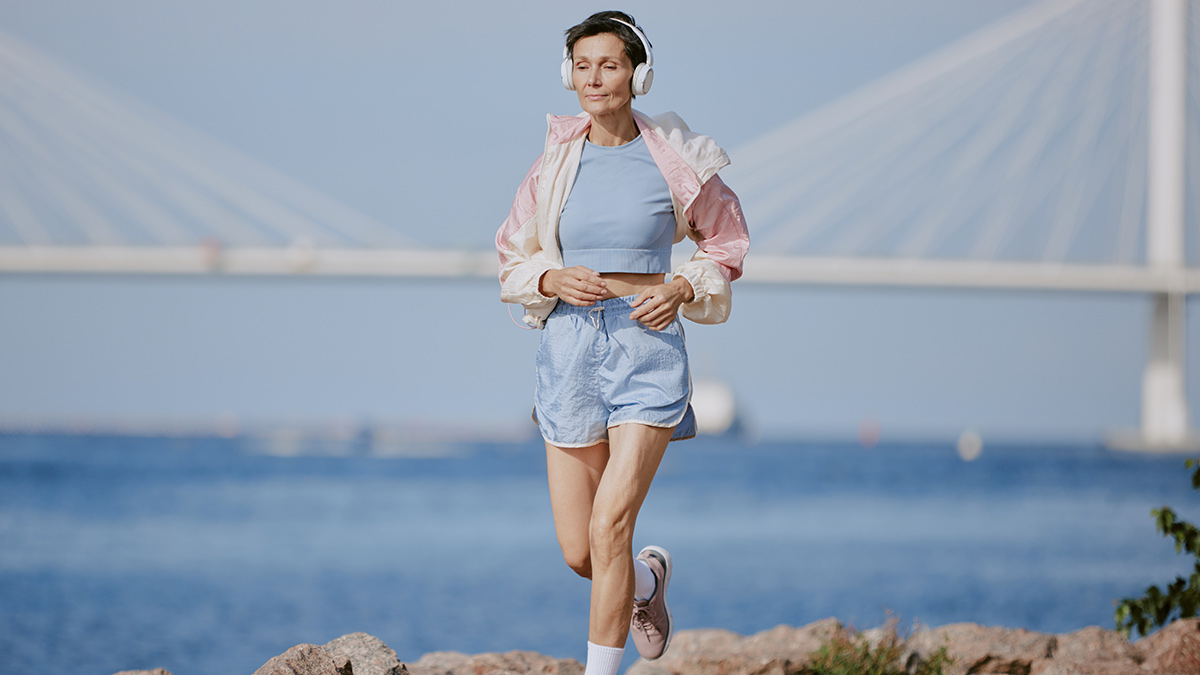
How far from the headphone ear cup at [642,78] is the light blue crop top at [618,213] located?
102 millimetres

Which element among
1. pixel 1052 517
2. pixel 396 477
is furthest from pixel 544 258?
pixel 396 477

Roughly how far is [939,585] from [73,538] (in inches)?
490

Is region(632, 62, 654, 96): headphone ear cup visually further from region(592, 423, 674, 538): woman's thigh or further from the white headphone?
region(592, 423, 674, 538): woman's thigh

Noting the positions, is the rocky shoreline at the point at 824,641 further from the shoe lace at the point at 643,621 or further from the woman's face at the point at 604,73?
the woman's face at the point at 604,73

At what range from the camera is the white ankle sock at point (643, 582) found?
8.19 feet

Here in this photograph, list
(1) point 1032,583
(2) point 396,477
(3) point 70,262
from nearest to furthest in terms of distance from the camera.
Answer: (1) point 1032,583 → (3) point 70,262 → (2) point 396,477

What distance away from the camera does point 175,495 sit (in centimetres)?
2553

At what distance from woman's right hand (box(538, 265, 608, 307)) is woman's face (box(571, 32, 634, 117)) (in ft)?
0.97

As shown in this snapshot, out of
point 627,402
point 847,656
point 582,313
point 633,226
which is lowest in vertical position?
point 847,656

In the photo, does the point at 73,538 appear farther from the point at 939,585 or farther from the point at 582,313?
the point at 582,313

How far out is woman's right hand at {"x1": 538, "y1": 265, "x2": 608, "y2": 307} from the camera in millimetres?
2279

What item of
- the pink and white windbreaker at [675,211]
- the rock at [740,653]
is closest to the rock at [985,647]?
the rock at [740,653]

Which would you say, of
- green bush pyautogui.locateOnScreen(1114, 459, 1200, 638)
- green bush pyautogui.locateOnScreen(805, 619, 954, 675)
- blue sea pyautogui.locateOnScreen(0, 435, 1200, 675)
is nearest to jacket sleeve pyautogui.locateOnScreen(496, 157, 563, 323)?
green bush pyautogui.locateOnScreen(805, 619, 954, 675)

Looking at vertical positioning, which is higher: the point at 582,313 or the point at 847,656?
the point at 582,313
